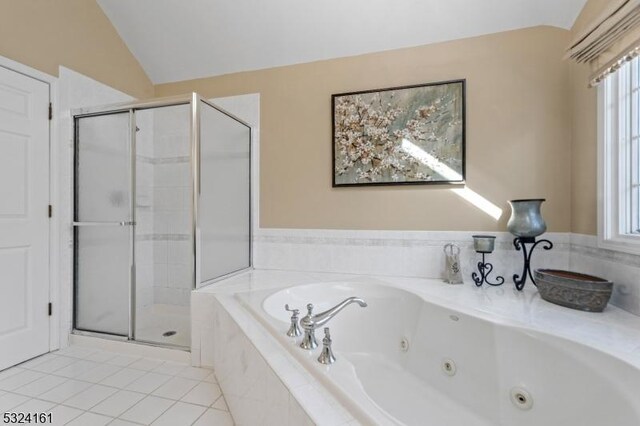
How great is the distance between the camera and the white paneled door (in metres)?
Answer: 1.88

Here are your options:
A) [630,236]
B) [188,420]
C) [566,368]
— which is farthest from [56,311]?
[630,236]

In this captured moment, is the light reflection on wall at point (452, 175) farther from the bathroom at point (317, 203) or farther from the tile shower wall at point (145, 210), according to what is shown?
the tile shower wall at point (145, 210)

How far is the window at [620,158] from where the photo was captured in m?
1.54

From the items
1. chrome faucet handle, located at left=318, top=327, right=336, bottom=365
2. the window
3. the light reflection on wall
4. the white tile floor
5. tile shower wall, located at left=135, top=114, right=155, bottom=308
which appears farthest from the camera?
tile shower wall, located at left=135, top=114, right=155, bottom=308

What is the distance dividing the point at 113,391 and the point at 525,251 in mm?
2567

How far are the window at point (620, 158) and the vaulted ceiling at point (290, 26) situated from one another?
0.68m

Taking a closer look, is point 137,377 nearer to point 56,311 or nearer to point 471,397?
point 56,311

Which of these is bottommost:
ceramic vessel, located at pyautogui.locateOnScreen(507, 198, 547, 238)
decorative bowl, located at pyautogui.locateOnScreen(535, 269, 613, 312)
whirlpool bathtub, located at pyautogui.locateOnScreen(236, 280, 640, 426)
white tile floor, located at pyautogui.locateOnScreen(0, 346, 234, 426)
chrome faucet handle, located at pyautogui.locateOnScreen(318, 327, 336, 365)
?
white tile floor, located at pyautogui.locateOnScreen(0, 346, 234, 426)

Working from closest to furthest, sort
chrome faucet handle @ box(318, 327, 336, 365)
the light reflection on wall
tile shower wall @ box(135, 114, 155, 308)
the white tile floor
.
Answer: chrome faucet handle @ box(318, 327, 336, 365) → the white tile floor → the light reflection on wall → tile shower wall @ box(135, 114, 155, 308)

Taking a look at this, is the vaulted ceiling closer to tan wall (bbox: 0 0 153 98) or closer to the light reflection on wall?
tan wall (bbox: 0 0 153 98)

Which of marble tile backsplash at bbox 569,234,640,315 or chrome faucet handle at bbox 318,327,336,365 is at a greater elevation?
marble tile backsplash at bbox 569,234,640,315

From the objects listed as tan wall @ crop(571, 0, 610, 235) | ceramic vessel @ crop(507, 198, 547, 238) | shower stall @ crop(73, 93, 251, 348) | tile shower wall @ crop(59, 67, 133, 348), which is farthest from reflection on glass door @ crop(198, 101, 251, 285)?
tan wall @ crop(571, 0, 610, 235)

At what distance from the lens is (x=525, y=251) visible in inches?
77.4

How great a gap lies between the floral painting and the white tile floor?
1.66 m
